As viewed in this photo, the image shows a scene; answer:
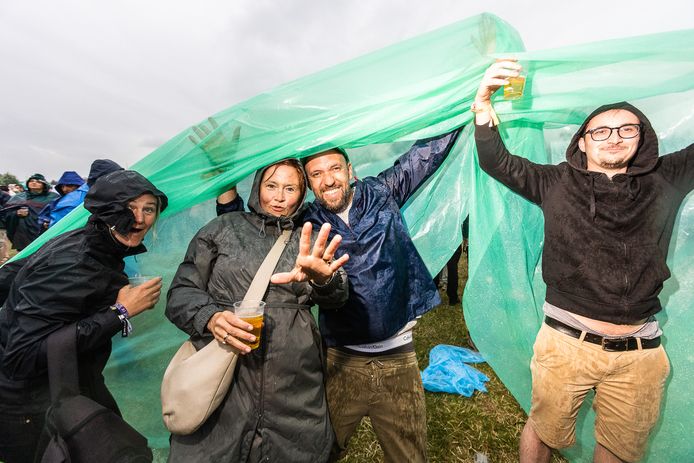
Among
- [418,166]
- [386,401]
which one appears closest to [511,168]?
[418,166]

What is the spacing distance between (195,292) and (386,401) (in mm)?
1199

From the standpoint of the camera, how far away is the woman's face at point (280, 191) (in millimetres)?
1706

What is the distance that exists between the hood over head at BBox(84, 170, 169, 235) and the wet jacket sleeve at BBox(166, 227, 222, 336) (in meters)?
0.41

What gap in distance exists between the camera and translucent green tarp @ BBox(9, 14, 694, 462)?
64.9 inches

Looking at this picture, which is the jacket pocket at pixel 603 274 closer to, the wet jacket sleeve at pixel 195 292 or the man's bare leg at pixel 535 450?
the man's bare leg at pixel 535 450

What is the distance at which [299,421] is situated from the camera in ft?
4.65

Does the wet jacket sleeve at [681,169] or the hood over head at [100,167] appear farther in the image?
the hood over head at [100,167]

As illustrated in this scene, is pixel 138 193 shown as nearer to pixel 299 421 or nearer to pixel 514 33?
pixel 299 421

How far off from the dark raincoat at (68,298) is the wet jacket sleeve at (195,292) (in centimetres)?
44

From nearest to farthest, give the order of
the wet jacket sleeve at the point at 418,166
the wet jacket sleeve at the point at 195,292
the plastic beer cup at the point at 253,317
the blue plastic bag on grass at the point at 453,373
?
1. the plastic beer cup at the point at 253,317
2. the wet jacket sleeve at the point at 195,292
3. the wet jacket sleeve at the point at 418,166
4. the blue plastic bag on grass at the point at 453,373

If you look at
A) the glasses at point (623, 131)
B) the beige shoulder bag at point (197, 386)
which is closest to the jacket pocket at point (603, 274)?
the glasses at point (623, 131)

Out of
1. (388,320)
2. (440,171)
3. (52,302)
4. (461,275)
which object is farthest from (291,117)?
(461,275)

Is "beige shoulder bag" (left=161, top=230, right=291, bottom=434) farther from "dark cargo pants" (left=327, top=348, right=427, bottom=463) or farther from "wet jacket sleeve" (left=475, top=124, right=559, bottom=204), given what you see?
"wet jacket sleeve" (left=475, top=124, right=559, bottom=204)

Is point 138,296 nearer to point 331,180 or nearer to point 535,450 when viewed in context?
point 331,180
